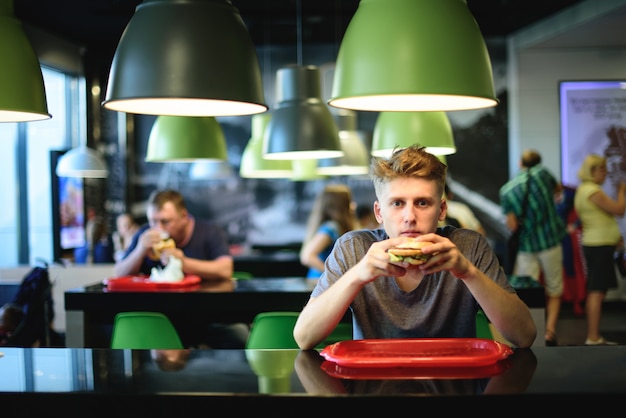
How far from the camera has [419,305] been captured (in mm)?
2676

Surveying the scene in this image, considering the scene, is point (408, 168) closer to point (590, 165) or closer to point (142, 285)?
point (142, 285)

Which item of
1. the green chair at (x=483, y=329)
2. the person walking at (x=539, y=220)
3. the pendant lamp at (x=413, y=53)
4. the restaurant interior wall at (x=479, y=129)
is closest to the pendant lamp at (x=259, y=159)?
the person walking at (x=539, y=220)

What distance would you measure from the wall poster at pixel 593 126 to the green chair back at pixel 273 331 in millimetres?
7809

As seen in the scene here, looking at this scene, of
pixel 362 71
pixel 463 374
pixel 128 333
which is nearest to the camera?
pixel 463 374

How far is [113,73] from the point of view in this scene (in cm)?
243

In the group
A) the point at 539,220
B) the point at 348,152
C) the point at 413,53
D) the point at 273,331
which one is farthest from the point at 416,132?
the point at 539,220

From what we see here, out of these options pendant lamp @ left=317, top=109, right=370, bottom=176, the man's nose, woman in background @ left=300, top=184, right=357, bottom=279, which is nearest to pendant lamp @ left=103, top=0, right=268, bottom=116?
the man's nose

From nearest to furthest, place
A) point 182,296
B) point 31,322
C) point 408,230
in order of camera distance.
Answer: point 408,230
point 182,296
point 31,322

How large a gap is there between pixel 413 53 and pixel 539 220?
5523mm

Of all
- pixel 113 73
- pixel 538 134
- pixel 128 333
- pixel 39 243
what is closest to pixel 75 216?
pixel 39 243

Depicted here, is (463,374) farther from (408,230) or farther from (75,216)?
(75,216)

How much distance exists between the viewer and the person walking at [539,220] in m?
7.47

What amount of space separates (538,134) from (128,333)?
810 cm

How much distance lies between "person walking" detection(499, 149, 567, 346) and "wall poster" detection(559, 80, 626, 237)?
10.8 feet
